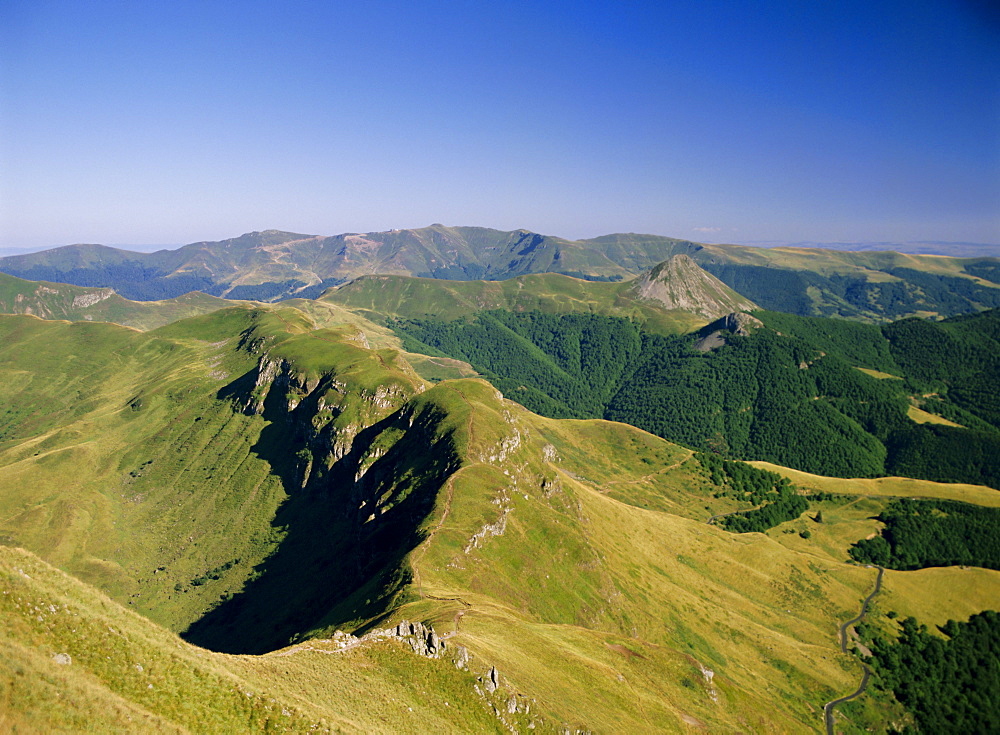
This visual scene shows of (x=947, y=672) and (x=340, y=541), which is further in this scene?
(x=340, y=541)

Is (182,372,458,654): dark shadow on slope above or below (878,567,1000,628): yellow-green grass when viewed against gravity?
above

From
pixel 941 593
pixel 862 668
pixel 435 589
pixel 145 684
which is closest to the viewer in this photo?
pixel 145 684

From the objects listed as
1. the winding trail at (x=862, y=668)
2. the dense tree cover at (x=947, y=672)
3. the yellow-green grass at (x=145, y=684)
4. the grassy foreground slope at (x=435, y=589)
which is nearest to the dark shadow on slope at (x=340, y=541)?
the grassy foreground slope at (x=435, y=589)

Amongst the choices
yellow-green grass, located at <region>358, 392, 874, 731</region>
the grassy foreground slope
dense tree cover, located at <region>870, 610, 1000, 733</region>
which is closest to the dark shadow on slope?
the grassy foreground slope

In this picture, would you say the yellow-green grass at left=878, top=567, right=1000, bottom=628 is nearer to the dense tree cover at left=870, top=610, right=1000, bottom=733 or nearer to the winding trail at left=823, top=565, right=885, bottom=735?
the winding trail at left=823, top=565, right=885, bottom=735

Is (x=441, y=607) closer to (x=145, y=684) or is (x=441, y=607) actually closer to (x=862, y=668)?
(x=145, y=684)

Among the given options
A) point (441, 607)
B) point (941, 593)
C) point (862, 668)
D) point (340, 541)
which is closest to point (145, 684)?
point (441, 607)

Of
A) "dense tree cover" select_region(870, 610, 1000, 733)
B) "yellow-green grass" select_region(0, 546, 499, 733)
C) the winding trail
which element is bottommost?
"dense tree cover" select_region(870, 610, 1000, 733)

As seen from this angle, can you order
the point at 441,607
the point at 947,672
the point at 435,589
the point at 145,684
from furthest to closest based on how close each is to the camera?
the point at 947,672 < the point at 435,589 < the point at 441,607 < the point at 145,684
